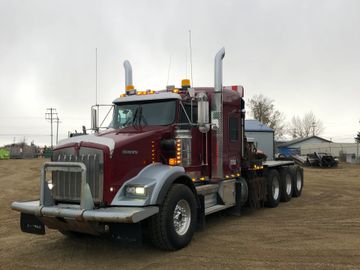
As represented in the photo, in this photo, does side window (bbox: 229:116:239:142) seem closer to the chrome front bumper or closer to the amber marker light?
the amber marker light

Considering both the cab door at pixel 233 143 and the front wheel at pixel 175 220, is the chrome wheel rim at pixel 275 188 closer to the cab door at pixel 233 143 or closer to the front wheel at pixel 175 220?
the cab door at pixel 233 143

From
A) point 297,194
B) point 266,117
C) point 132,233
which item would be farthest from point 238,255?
point 266,117

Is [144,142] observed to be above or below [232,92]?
below

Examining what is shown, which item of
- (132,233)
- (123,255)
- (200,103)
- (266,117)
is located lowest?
(123,255)

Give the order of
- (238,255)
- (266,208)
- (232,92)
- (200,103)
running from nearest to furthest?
1. (238,255)
2. (200,103)
3. (232,92)
4. (266,208)

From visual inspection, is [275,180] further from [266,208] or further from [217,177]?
[217,177]

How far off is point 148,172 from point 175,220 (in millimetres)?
961

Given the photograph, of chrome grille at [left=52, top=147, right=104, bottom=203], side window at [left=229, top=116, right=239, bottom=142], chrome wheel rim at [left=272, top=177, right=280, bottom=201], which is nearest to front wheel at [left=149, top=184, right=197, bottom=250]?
chrome grille at [left=52, top=147, right=104, bottom=203]

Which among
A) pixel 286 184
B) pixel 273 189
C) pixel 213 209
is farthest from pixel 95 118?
pixel 286 184

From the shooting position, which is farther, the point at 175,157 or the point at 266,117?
the point at 266,117

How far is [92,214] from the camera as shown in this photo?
634 cm

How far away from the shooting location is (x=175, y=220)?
7445 mm

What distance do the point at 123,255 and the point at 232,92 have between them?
484 centimetres

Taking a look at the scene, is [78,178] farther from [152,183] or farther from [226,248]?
[226,248]
